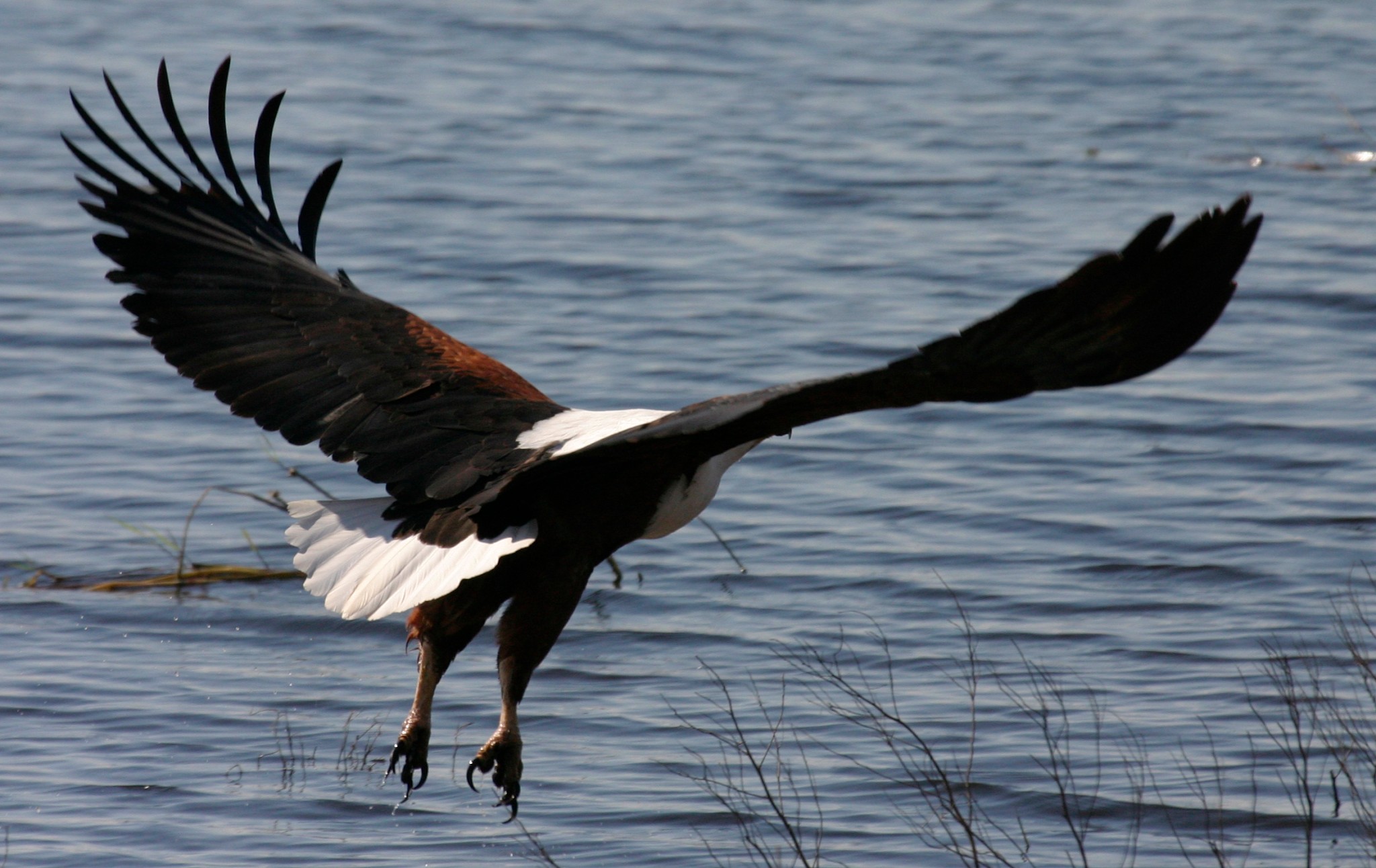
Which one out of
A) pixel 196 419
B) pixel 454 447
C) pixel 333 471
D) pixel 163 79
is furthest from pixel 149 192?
pixel 196 419

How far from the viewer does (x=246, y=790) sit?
4.63 meters

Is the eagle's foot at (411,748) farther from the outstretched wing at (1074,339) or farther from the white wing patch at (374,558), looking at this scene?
the outstretched wing at (1074,339)

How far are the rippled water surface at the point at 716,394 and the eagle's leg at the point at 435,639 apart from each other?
454mm

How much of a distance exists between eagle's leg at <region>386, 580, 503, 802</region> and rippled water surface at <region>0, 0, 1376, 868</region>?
1.49ft

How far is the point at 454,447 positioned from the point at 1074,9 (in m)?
11.3

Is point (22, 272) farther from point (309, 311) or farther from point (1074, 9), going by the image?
point (1074, 9)

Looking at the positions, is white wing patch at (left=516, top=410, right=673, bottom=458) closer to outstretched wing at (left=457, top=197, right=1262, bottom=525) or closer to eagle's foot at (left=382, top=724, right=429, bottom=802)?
outstretched wing at (left=457, top=197, right=1262, bottom=525)

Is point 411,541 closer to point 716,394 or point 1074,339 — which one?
point 1074,339

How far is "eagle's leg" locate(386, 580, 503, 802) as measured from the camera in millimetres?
3879

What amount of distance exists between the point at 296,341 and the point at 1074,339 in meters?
1.83

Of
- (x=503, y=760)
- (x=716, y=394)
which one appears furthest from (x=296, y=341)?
(x=716, y=394)

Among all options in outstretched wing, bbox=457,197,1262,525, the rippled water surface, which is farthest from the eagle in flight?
the rippled water surface

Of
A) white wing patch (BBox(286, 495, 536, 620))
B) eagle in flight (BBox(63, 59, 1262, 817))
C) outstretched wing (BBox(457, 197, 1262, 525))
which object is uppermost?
outstretched wing (BBox(457, 197, 1262, 525))

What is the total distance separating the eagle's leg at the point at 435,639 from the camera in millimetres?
3879
